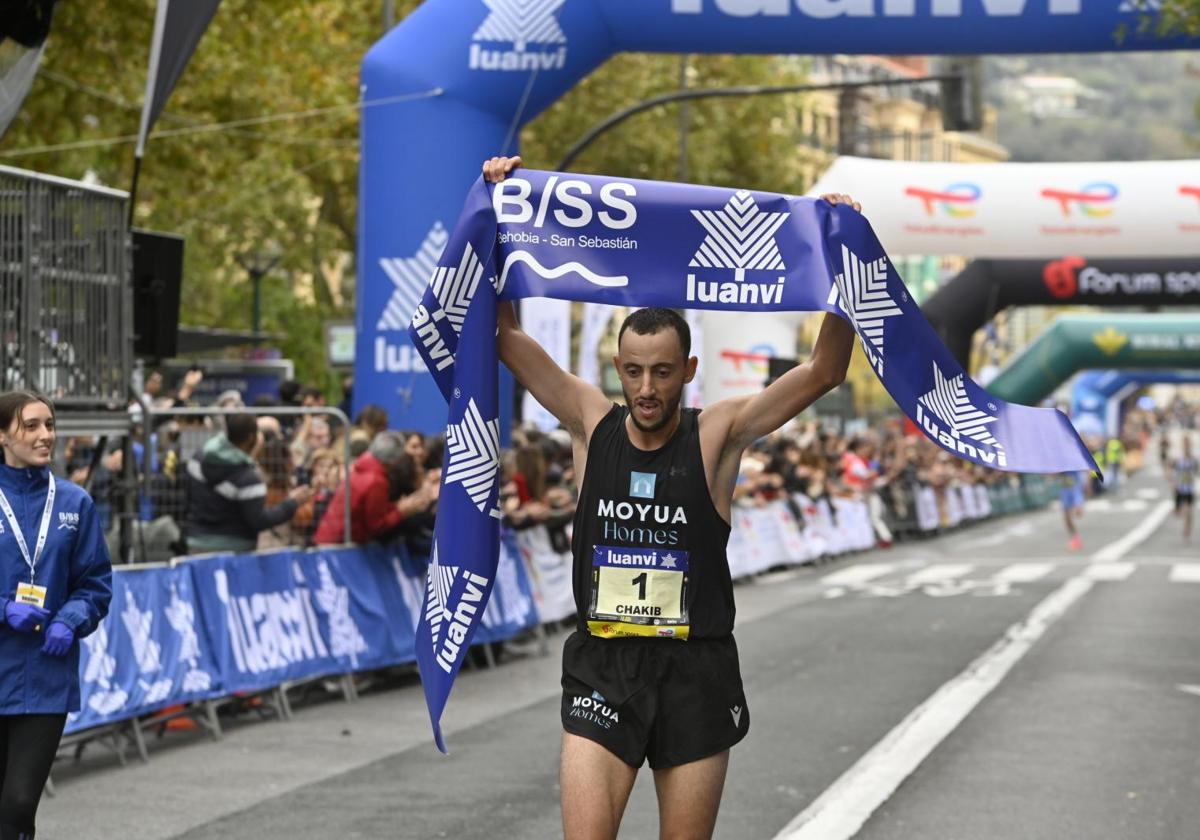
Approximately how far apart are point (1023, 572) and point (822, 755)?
17062 mm

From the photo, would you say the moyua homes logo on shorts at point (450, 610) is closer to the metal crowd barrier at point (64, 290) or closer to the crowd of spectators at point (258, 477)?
the metal crowd barrier at point (64, 290)

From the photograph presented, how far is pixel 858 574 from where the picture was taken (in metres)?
26.7

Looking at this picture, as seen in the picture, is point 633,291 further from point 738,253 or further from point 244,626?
point 244,626

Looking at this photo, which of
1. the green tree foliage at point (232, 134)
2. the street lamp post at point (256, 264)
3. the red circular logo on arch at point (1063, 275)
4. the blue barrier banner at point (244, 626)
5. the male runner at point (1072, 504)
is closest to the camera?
the blue barrier banner at point (244, 626)

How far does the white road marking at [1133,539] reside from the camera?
3212 cm

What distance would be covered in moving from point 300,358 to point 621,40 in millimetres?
28208

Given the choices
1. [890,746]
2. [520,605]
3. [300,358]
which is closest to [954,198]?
[520,605]

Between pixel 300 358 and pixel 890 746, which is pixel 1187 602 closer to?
pixel 890 746

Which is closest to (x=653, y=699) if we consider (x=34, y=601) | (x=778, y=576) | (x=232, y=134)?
(x=34, y=601)

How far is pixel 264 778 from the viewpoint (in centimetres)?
1028

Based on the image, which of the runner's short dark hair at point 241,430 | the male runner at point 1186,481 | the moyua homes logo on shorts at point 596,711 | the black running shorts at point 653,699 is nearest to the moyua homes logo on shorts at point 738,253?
the black running shorts at point 653,699

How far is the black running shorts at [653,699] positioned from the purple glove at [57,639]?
219cm

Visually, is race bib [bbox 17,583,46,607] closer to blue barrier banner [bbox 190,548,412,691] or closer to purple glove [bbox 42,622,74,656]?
purple glove [bbox 42,622,74,656]

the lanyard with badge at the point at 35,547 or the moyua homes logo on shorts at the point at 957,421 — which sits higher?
the moyua homes logo on shorts at the point at 957,421
